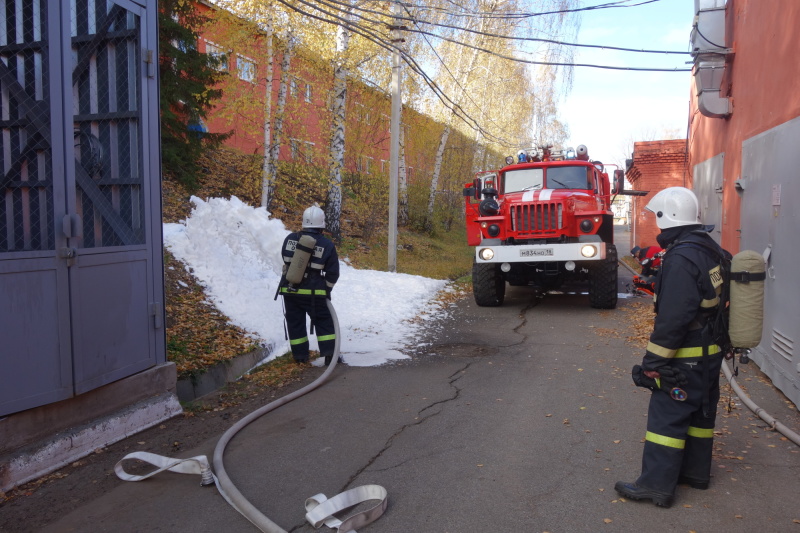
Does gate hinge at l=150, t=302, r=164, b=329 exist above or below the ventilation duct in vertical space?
below

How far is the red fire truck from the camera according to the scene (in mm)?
10227

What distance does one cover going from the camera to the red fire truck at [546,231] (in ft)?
33.6

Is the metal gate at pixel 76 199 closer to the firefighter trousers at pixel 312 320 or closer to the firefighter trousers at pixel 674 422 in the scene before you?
the firefighter trousers at pixel 312 320

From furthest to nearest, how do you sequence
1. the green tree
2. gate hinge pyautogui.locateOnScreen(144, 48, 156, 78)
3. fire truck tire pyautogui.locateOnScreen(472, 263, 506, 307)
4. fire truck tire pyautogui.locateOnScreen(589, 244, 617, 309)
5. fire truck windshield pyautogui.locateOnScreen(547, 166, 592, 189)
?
the green tree, fire truck windshield pyautogui.locateOnScreen(547, 166, 592, 189), fire truck tire pyautogui.locateOnScreen(472, 263, 506, 307), fire truck tire pyautogui.locateOnScreen(589, 244, 617, 309), gate hinge pyautogui.locateOnScreen(144, 48, 156, 78)

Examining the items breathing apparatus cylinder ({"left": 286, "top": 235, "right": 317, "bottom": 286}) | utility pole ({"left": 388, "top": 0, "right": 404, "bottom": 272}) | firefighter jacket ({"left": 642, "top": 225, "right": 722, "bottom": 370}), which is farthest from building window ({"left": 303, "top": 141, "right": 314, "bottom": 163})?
firefighter jacket ({"left": 642, "top": 225, "right": 722, "bottom": 370})

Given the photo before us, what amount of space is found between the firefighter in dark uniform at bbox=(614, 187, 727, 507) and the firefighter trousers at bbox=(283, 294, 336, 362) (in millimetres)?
4045

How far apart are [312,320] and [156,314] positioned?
2.05 m

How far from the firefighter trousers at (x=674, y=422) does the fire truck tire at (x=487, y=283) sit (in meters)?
7.14

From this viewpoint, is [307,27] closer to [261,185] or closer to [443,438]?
[261,185]

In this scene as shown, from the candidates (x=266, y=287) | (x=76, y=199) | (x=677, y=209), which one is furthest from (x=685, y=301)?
(x=266, y=287)

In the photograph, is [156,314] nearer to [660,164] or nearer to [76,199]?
[76,199]

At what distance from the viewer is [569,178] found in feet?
37.8

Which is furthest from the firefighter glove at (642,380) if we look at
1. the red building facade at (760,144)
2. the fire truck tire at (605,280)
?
the fire truck tire at (605,280)

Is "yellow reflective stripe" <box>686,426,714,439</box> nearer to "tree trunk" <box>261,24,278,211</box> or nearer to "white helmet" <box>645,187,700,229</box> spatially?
"white helmet" <box>645,187,700,229</box>
